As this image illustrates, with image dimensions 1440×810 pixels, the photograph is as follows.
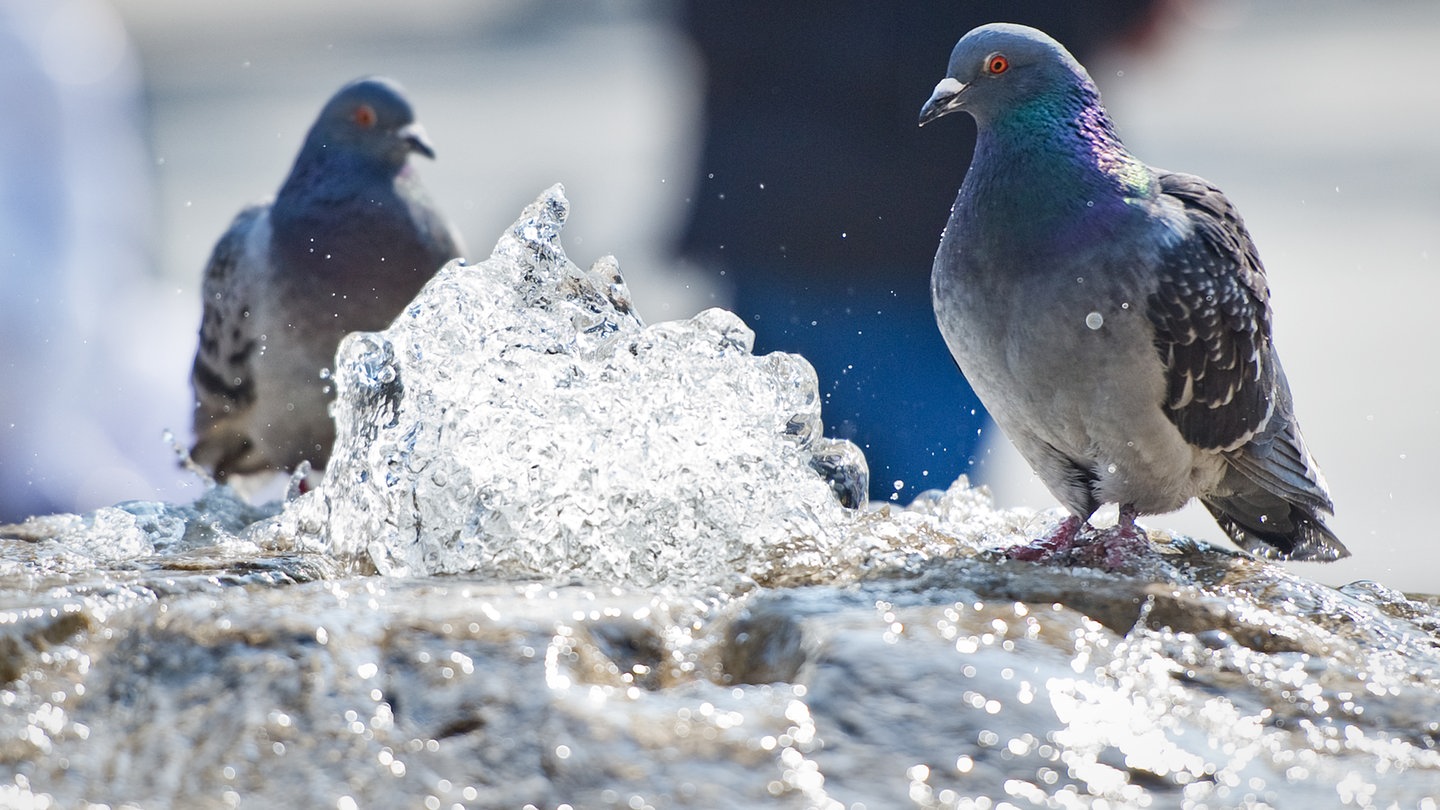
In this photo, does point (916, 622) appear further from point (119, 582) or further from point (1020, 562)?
point (119, 582)

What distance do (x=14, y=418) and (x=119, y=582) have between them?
2959 mm

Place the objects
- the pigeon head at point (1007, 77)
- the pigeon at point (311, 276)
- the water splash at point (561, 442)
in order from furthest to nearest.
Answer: the pigeon at point (311, 276), the pigeon head at point (1007, 77), the water splash at point (561, 442)

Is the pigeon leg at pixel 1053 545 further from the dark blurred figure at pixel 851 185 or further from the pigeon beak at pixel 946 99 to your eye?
the dark blurred figure at pixel 851 185

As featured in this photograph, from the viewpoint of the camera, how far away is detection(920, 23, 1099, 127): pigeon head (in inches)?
107

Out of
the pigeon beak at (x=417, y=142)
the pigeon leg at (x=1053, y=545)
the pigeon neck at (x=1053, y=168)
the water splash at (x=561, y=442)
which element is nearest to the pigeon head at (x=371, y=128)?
the pigeon beak at (x=417, y=142)

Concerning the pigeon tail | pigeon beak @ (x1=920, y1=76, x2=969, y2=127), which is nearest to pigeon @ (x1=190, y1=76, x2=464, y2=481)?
pigeon beak @ (x1=920, y1=76, x2=969, y2=127)

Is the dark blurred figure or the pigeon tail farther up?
the dark blurred figure

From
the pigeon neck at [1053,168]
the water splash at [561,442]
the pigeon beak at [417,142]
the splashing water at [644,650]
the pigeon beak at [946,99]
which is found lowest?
the splashing water at [644,650]

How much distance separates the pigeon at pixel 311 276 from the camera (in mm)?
4352

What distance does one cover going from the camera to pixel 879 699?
1576 millimetres

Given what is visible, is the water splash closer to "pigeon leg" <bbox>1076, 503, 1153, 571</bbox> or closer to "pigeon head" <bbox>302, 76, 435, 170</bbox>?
"pigeon leg" <bbox>1076, 503, 1153, 571</bbox>

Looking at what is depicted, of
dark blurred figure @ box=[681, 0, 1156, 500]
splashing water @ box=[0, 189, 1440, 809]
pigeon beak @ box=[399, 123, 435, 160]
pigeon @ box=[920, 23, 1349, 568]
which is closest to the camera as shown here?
splashing water @ box=[0, 189, 1440, 809]

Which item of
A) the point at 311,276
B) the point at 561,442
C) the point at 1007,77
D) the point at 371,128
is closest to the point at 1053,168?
the point at 1007,77

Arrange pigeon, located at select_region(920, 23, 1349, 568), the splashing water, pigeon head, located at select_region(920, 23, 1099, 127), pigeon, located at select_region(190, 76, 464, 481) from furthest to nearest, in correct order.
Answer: pigeon, located at select_region(190, 76, 464, 481) → pigeon head, located at select_region(920, 23, 1099, 127) → pigeon, located at select_region(920, 23, 1349, 568) → the splashing water
